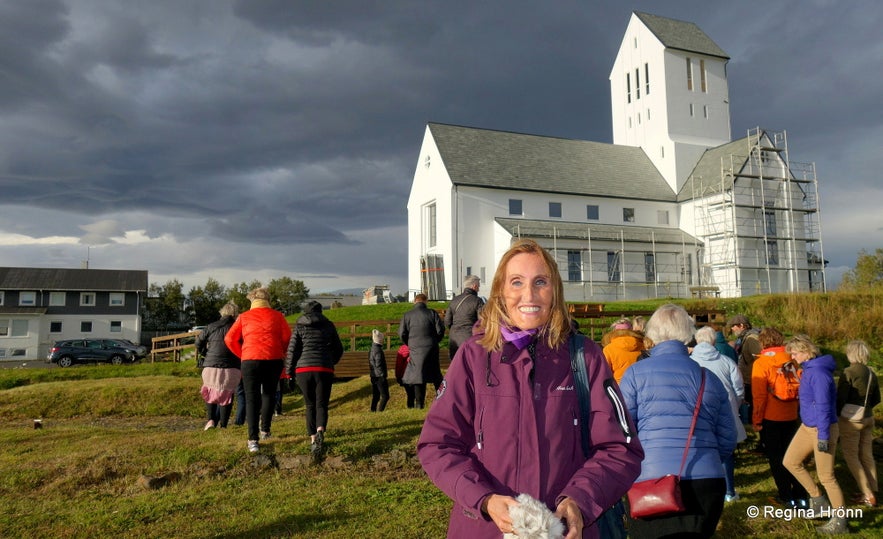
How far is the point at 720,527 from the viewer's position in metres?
6.22

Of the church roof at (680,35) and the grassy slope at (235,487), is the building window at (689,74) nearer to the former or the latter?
the church roof at (680,35)

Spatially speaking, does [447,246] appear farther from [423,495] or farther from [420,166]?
[423,495]

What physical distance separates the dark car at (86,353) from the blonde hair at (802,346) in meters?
35.6

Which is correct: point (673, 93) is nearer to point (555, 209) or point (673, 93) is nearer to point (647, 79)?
point (647, 79)

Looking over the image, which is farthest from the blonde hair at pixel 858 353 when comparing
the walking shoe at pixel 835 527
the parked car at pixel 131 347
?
the parked car at pixel 131 347

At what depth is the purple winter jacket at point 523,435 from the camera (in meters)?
Result: 2.49

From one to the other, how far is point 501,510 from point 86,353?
3854cm

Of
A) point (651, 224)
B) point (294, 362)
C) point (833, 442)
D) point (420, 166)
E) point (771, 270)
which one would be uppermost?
point (420, 166)

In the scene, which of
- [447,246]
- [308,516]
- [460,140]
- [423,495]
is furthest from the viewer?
[460,140]

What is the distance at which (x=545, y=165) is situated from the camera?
137 ft

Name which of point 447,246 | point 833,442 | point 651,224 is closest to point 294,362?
point 833,442

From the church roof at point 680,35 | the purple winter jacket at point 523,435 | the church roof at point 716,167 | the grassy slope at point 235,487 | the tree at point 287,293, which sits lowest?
the grassy slope at point 235,487

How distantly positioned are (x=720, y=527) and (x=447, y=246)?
1244 inches

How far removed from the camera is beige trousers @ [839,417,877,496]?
698 cm
